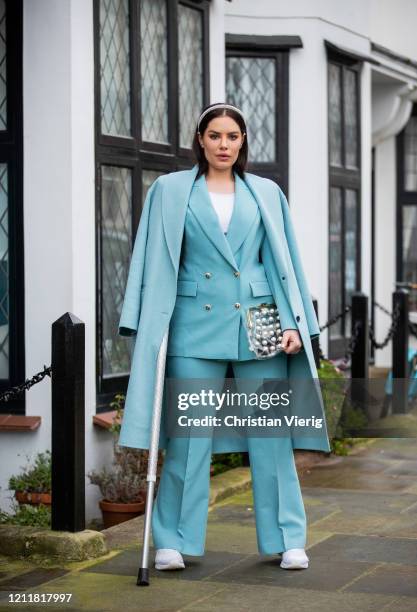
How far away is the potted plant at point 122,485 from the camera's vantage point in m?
7.25

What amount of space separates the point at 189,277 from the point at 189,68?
148 inches

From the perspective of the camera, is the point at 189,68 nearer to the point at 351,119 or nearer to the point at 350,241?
the point at 351,119

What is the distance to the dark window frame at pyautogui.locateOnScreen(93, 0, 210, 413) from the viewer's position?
25.5ft

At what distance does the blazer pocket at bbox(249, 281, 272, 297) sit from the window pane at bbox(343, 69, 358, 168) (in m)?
7.33

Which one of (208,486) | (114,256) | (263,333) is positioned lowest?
(208,486)

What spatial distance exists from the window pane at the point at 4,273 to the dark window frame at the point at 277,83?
449 centimetres

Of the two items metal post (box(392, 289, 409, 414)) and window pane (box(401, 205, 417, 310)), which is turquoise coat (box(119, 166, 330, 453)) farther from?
window pane (box(401, 205, 417, 310))

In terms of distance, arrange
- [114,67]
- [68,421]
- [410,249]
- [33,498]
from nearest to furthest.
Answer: [68,421] → [33,498] → [114,67] → [410,249]

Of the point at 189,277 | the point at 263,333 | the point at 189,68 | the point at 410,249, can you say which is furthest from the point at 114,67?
the point at 410,249

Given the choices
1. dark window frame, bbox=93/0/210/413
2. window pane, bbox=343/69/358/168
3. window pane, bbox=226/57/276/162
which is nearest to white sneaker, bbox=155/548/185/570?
dark window frame, bbox=93/0/210/413

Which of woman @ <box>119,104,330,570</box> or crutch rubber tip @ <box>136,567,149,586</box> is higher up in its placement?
woman @ <box>119,104,330,570</box>

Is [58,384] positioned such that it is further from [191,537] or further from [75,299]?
[75,299]

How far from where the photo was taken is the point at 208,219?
18.1ft

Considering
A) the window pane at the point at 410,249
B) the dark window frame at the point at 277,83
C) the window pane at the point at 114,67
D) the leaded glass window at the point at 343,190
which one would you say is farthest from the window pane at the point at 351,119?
the window pane at the point at 114,67
